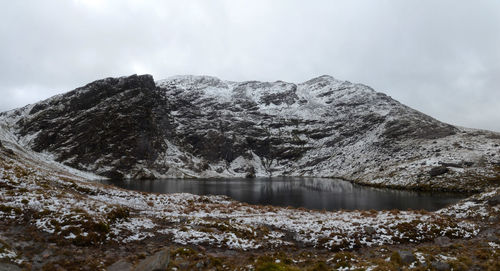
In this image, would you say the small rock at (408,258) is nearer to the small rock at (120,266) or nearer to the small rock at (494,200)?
the small rock at (120,266)

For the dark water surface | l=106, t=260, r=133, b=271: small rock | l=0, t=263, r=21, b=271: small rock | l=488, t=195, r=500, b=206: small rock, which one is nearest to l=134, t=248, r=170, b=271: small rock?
l=106, t=260, r=133, b=271: small rock

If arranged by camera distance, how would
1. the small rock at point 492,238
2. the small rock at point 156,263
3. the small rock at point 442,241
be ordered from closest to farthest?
1. the small rock at point 156,263
2. the small rock at point 492,238
3. the small rock at point 442,241

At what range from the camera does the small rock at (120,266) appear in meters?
12.1

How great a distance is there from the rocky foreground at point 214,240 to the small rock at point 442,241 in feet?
0.20

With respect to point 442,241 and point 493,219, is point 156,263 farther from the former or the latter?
point 493,219

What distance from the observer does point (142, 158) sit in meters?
177

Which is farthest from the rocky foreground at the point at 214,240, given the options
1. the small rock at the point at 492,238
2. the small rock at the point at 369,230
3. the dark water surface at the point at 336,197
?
the dark water surface at the point at 336,197

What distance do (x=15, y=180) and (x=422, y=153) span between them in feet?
474

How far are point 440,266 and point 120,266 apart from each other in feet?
48.0

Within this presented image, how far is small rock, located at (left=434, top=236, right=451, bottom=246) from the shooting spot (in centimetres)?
1876

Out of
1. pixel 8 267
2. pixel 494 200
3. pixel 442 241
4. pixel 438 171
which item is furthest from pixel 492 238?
pixel 438 171

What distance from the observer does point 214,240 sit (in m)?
17.7

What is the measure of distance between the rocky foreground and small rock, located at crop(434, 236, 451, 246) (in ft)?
0.20

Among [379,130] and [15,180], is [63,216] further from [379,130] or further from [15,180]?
[379,130]
